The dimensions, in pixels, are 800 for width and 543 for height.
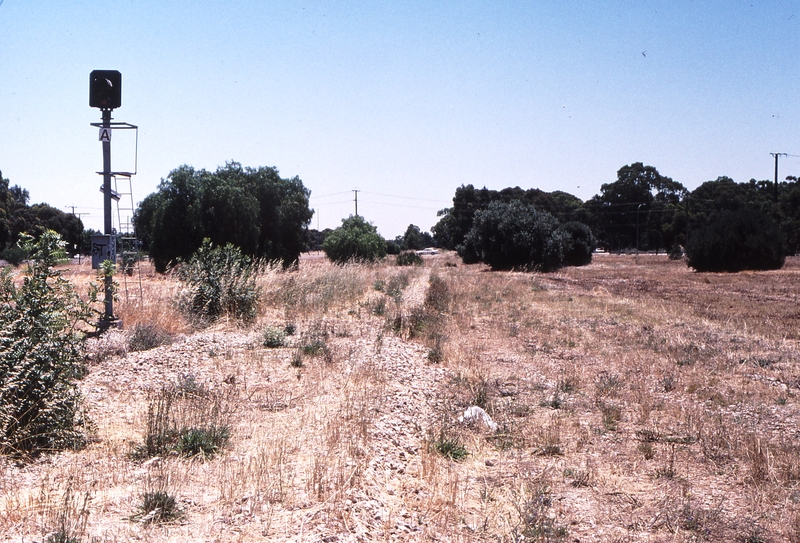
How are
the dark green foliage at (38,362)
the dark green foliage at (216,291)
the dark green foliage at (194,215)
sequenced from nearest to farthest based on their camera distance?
the dark green foliage at (38,362), the dark green foliage at (216,291), the dark green foliage at (194,215)

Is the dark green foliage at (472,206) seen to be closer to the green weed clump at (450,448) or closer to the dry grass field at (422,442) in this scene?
the dry grass field at (422,442)

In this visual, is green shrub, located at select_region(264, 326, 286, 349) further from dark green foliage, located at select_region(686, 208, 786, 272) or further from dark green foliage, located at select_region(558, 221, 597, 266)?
dark green foliage, located at select_region(558, 221, 597, 266)

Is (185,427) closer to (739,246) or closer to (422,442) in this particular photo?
(422,442)

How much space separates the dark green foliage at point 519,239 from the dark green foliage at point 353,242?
9.65m

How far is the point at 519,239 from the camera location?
5288 cm

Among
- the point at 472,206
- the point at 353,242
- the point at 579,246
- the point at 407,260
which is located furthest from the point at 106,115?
the point at 472,206

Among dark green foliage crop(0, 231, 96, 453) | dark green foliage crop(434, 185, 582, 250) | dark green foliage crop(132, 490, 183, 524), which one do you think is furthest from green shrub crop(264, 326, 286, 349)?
dark green foliage crop(434, 185, 582, 250)

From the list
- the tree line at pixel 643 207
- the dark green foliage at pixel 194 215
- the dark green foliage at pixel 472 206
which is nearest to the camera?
the dark green foliage at pixel 194 215

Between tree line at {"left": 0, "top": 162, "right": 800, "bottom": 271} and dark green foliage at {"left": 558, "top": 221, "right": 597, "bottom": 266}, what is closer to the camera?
tree line at {"left": 0, "top": 162, "right": 800, "bottom": 271}

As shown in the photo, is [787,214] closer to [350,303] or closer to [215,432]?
[350,303]

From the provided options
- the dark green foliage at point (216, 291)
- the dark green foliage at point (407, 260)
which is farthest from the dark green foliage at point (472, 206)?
the dark green foliage at point (216, 291)

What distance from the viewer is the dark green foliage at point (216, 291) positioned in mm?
14406

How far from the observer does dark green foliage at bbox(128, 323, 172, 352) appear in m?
10.4

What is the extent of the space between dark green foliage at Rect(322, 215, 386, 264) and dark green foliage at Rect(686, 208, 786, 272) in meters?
24.5
